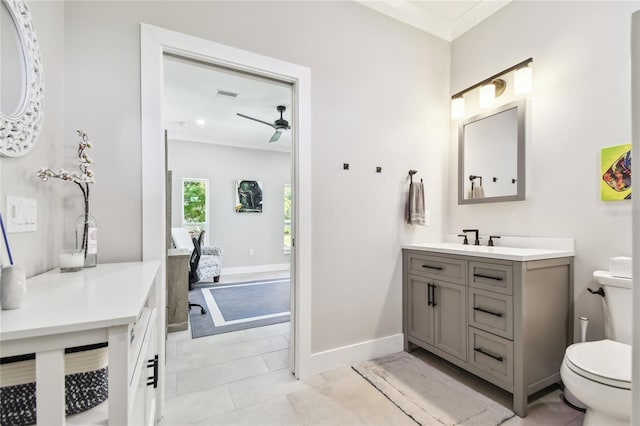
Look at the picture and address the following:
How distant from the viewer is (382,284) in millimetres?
2348

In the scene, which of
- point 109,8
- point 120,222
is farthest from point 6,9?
point 120,222

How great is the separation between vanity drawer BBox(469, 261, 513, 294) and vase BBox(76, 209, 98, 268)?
6.92ft

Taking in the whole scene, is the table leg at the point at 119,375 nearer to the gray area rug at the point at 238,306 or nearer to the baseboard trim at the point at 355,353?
the baseboard trim at the point at 355,353

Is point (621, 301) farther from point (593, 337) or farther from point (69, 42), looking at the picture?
point (69, 42)

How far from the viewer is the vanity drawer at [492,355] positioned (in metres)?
1.67

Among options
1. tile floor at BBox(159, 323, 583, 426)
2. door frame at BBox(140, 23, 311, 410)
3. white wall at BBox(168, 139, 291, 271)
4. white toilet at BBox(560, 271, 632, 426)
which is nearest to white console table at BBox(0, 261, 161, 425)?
door frame at BBox(140, 23, 311, 410)

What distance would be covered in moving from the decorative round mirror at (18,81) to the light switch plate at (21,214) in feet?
0.54

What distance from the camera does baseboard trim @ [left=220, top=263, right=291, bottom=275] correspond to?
5605 mm

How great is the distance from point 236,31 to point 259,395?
229 cm

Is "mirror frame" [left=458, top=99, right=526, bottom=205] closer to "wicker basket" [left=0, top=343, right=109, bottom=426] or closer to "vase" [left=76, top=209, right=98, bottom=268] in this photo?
"wicker basket" [left=0, top=343, right=109, bottom=426]

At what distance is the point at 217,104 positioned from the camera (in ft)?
12.7

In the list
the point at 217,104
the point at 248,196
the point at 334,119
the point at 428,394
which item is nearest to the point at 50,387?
the point at 428,394

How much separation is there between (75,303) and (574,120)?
2681 millimetres

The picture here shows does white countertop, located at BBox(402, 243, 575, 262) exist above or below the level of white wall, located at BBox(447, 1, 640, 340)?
below
